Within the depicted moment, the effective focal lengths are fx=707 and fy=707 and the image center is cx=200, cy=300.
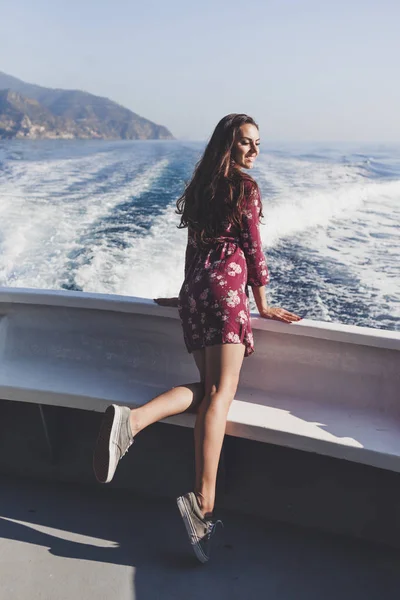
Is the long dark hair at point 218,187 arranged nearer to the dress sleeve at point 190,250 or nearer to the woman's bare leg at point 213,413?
the dress sleeve at point 190,250

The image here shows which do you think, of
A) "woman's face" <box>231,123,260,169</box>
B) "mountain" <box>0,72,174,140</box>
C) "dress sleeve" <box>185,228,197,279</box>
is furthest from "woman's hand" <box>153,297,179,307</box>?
"mountain" <box>0,72,174,140</box>

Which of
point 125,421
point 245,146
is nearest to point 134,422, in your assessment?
point 125,421

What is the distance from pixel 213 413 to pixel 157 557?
395 mm

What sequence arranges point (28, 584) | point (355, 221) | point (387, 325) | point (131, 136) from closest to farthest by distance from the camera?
point (28, 584)
point (387, 325)
point (355, 221)
point (131, 136)

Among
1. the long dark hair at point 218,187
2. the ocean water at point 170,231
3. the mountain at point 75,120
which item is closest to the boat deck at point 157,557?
the long dark hair at point 218,187

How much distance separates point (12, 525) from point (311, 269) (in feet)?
13.2

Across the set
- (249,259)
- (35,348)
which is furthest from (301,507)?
(35,348)

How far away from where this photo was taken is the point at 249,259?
76.5 inches

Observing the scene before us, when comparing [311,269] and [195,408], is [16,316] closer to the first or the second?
[195,408]

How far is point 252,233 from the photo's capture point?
1905 millimetres

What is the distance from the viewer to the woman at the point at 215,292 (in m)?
1.76

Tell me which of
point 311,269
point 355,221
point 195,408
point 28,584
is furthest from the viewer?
point 355,221

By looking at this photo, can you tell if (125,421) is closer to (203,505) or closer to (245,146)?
(203,505)

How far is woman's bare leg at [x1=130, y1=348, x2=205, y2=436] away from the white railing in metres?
A: 0.06
